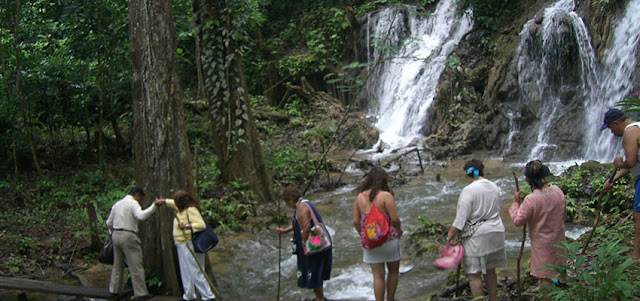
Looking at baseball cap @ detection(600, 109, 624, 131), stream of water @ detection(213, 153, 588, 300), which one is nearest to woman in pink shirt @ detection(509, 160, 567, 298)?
baseball cap @ detection(600, 109, 624, 131)

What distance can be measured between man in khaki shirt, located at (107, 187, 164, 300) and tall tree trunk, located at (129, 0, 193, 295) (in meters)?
0.29

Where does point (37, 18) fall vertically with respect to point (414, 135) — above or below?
above

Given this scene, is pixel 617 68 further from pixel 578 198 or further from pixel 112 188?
pixel 112 188

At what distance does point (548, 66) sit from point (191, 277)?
42.8ft

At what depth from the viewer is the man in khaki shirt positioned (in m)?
6.01

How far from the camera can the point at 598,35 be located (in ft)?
44.9

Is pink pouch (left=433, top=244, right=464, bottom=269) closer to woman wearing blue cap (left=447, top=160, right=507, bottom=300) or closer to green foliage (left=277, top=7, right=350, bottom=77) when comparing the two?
woman wearing blue cap (left=447, top=160, right=507, bottom=300)

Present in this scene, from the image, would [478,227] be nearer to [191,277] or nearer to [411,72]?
[191,277]

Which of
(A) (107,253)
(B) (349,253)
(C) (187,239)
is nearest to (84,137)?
(A) (107,253)

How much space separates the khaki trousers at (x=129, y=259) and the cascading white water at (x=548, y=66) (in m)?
11.2

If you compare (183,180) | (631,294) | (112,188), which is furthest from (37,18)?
(631,294)

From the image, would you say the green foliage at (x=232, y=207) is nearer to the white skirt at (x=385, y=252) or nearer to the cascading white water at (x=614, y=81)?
the white skirt at (x=385, y=252)

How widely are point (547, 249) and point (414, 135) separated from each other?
14419 millimetres

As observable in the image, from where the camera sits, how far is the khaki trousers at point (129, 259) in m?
6.04
